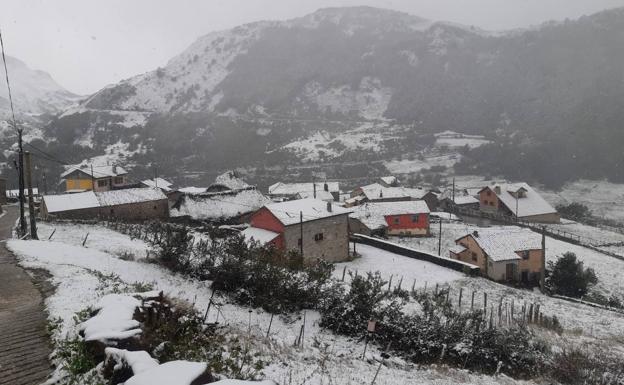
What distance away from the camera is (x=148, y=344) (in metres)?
6.20

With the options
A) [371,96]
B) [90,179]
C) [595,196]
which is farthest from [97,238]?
[371,96]

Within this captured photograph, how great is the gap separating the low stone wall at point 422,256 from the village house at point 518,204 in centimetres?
2858

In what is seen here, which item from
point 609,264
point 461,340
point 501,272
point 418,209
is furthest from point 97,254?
point 609,264

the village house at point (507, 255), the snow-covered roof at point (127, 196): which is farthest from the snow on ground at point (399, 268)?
the snow-covered roof at point (127, 196)

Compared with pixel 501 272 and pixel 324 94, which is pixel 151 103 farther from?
pixel 501 272

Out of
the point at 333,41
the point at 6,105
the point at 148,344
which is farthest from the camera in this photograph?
the point at 333,41

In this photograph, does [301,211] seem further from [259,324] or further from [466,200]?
[466,200]

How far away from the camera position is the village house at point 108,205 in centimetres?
3588

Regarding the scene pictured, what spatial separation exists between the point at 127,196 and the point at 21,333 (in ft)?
115

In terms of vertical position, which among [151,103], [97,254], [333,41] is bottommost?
[97,254]

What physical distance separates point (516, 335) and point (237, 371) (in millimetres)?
9698

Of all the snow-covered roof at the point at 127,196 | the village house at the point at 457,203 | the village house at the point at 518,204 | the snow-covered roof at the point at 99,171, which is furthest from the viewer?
the village house at the point at 457,203

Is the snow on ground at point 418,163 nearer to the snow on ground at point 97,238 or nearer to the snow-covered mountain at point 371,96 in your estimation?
the snow-covered mountain at point 371,96

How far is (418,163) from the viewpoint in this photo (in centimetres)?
9831
